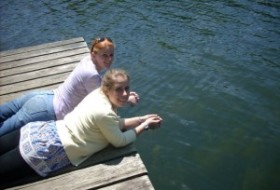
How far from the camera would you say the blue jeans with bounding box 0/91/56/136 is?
174 inches

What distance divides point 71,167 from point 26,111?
3.46 feet

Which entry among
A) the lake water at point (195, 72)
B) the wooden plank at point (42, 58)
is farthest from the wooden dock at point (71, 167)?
the lake water at point (195, 72)

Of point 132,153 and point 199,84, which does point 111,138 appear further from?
point 199,84

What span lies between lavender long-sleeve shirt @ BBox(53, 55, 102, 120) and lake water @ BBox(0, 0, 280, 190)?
215cm

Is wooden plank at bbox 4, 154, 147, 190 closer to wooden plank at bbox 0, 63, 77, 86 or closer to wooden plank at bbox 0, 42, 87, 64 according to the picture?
wooden plank at bbox 0, 63, 77, 86

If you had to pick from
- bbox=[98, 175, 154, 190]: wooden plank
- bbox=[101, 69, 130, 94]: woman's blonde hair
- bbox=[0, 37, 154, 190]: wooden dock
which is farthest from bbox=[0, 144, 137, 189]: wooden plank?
bbox=[101, 69, 130, 94]: woman's blonde hair

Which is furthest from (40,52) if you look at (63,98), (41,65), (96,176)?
(96,176)

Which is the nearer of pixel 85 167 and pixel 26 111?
pixel 85 167

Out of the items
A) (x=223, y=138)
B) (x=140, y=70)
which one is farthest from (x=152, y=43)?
(x=223, y=138)

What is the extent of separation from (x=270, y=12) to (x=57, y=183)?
35.7 ft

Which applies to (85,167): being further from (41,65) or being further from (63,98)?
(41,65)

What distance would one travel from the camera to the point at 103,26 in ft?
39.7

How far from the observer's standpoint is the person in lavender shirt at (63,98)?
448cm

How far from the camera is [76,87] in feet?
15.4
